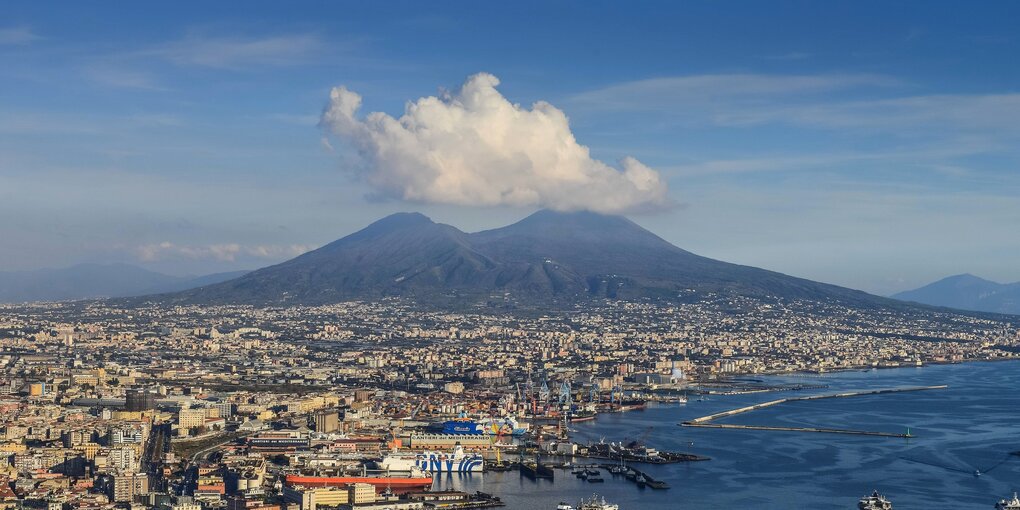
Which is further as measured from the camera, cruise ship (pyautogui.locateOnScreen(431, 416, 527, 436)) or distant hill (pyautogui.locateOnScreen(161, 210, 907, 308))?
distant hill (pyautogui.locateOnScreen(161, 210, 907, 308))

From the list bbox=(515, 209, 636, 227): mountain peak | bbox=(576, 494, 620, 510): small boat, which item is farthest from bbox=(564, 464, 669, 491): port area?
bbox=(515, 209, 636, 227): mountain peak

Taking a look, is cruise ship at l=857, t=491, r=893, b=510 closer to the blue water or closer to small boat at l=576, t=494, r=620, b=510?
the blue water

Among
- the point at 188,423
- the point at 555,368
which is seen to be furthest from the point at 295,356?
the point at 188,423

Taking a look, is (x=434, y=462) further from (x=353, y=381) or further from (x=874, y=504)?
(x=353, y=381)

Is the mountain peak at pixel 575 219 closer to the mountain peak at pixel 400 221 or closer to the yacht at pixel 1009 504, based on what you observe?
the mountain peak at pixel 400 221

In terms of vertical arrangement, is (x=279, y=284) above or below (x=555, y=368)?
above

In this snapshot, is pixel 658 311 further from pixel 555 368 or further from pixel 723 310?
pixel 555 368
